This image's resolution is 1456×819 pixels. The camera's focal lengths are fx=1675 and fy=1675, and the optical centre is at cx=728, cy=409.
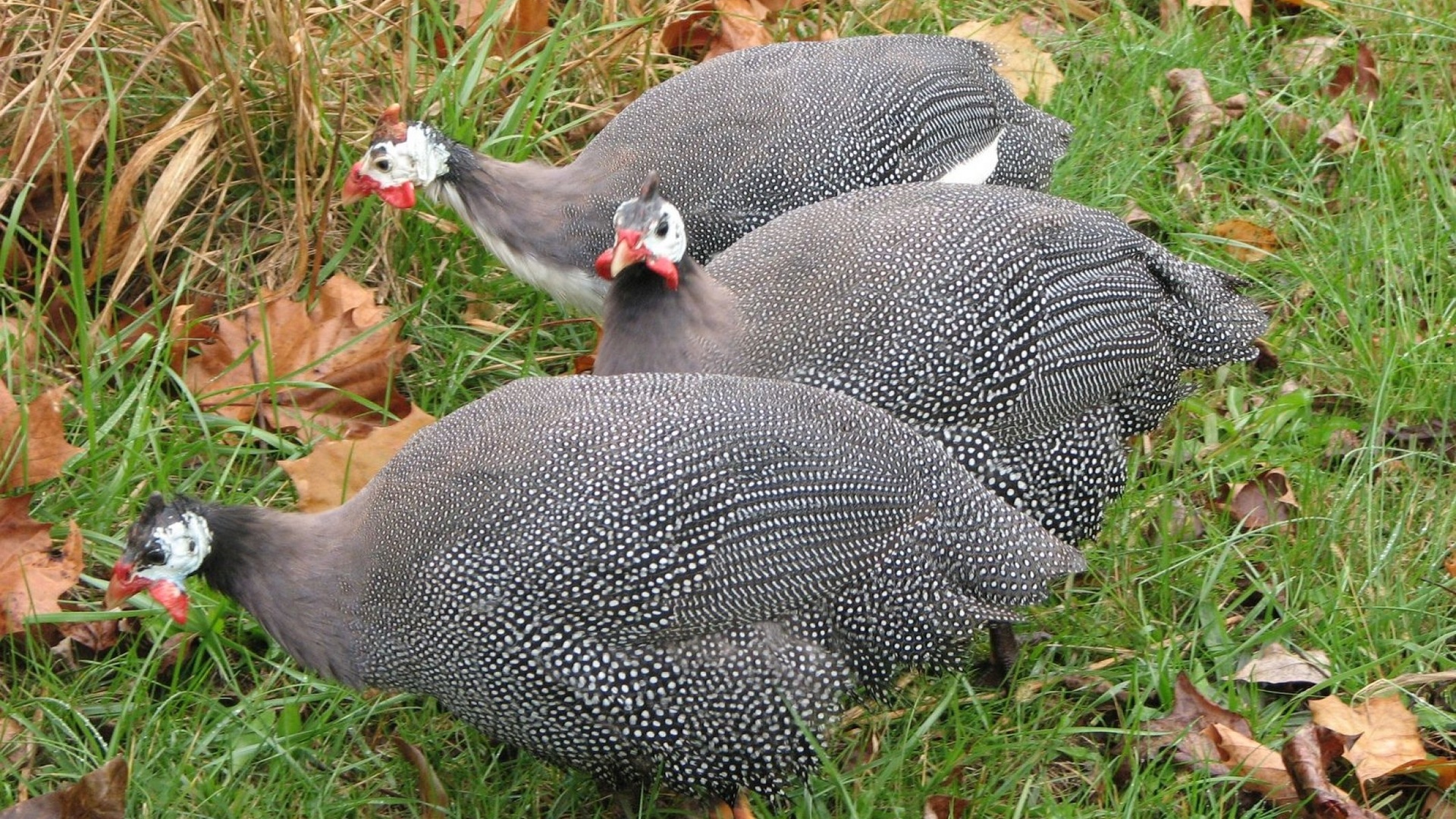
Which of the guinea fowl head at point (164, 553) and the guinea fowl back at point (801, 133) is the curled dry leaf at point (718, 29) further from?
the guinea fowl head at point (164, 553)

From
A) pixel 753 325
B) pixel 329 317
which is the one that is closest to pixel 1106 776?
pixel 753 325

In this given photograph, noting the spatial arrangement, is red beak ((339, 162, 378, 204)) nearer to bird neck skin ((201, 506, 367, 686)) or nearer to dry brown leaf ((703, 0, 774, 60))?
bird neck skin ((201, 506, 367, 686))

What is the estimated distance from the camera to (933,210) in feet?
11.1

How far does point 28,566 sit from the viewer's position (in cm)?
328

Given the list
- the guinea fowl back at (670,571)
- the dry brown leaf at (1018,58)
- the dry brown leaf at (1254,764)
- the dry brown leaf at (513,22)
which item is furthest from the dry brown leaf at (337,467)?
the dry brown leaf at (1018,58)

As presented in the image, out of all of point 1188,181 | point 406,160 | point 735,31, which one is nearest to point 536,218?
point 406,160

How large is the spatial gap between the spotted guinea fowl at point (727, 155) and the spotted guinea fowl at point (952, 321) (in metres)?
0.38

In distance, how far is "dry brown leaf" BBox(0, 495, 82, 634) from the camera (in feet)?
10.6

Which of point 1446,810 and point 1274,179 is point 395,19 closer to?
point 1274,179

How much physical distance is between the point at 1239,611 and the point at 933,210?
42.6 inches

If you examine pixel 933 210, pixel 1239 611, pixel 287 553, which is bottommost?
pixel 1239 611

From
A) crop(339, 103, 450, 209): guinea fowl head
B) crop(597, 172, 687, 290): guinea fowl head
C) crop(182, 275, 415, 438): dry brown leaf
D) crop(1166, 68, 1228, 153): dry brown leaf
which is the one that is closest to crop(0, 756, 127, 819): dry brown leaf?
crop(182, 275, 415, 438): dry brown leaf

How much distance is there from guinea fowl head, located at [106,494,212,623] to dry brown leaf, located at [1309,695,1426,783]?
2.08 m

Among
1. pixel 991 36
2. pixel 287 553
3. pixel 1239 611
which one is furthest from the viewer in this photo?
pixel 991 36
